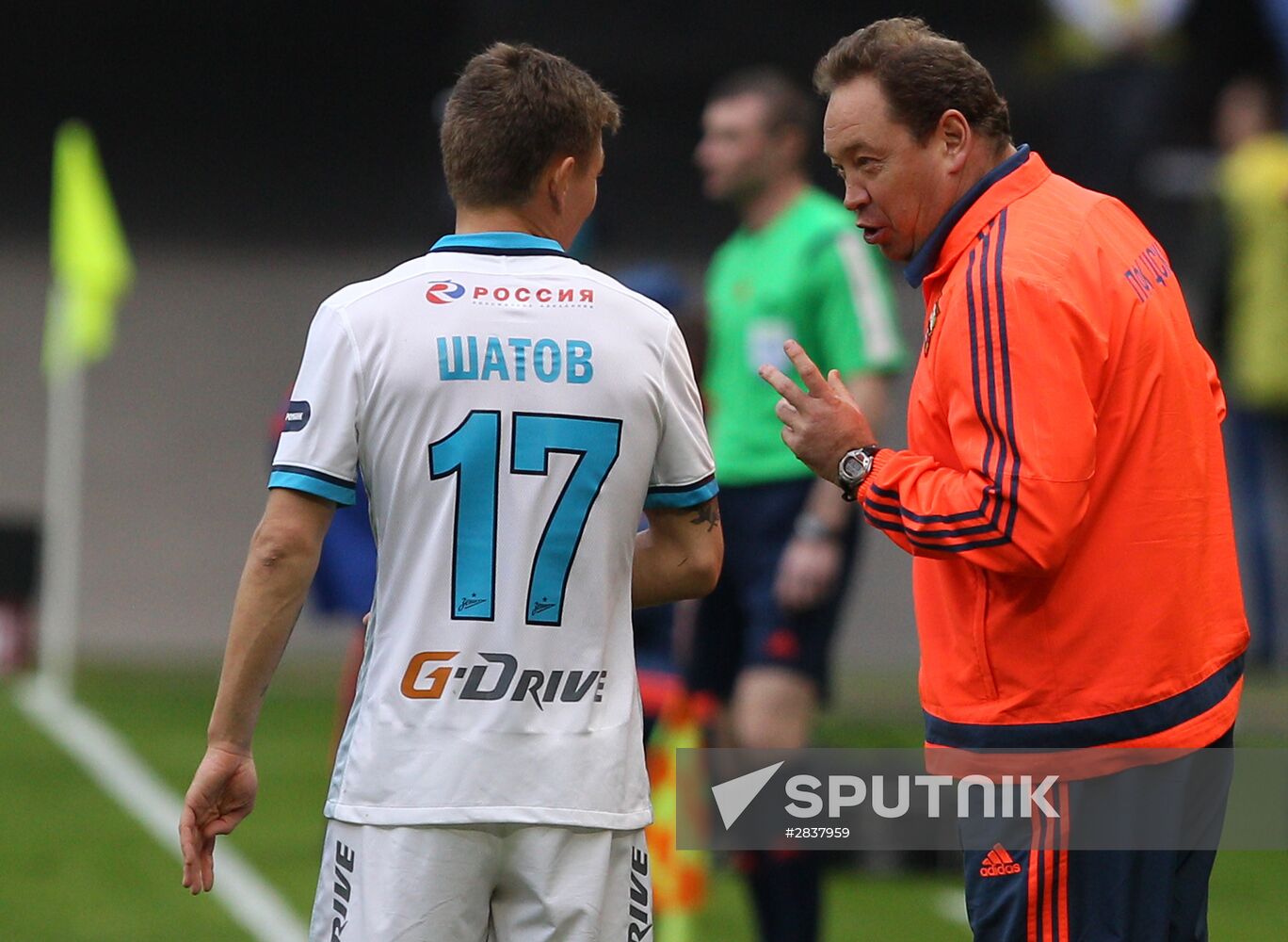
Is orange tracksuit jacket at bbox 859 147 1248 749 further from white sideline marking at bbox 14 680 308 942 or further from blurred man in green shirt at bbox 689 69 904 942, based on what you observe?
white sideline marking at bbox 14 680 308 942

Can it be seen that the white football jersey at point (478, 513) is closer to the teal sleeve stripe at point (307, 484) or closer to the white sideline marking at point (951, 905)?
the teal sleeve stripe at point (307, 484)

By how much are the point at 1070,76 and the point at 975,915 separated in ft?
32.3

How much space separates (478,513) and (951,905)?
4.50 meters

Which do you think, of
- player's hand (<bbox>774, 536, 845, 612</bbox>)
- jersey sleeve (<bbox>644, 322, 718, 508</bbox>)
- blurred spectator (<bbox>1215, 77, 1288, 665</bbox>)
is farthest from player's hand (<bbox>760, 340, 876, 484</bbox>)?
blurred spectator (<bbox>1215, 77, 1288, 665</bbox>)

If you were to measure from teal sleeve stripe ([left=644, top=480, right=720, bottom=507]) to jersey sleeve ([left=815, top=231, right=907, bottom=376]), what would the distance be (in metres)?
2.58

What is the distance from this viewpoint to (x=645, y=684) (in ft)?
19.7

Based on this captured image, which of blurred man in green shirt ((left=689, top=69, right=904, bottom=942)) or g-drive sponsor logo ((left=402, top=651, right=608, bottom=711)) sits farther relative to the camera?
blurred man in green shirt ((left=689, top=69, right=904, bottom=942))

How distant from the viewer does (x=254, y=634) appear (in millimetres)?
3035

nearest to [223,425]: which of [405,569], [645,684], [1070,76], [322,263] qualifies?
[322,263]

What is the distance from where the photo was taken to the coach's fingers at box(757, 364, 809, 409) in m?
3.22

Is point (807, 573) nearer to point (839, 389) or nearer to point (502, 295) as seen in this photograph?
point (839, 389)

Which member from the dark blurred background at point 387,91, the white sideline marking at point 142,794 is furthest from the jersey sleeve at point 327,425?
the dark blurred background at point 387,91

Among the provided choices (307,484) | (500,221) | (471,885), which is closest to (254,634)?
(307,484)

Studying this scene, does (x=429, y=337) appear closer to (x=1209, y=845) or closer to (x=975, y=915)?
(x=975, y=915)
